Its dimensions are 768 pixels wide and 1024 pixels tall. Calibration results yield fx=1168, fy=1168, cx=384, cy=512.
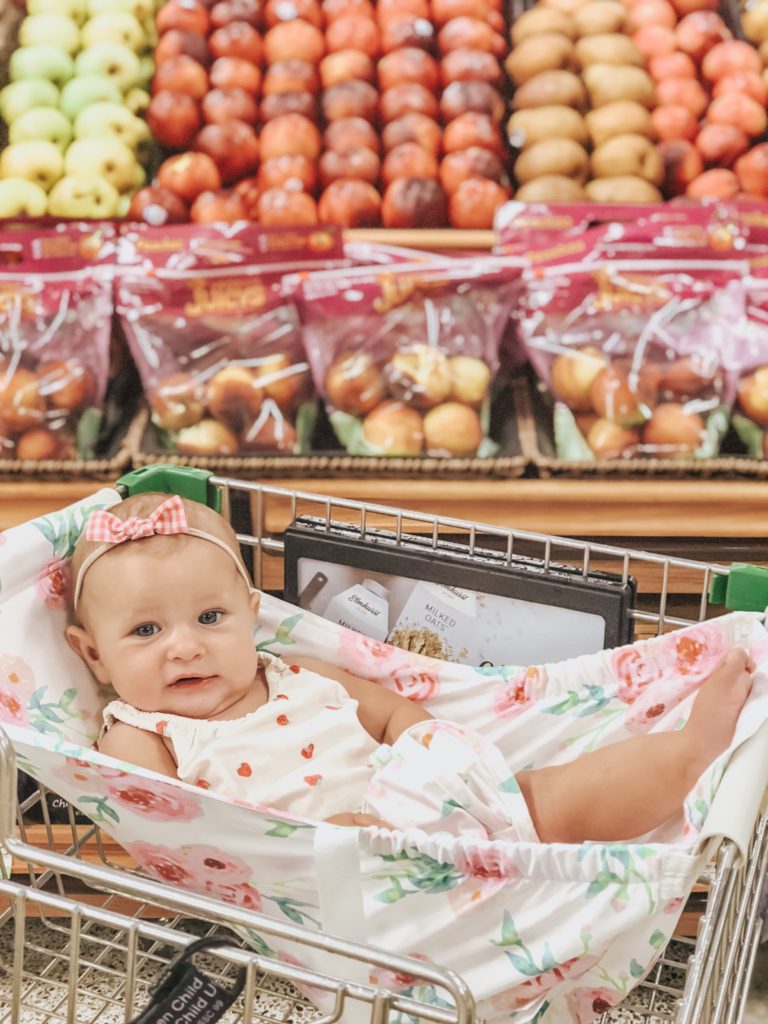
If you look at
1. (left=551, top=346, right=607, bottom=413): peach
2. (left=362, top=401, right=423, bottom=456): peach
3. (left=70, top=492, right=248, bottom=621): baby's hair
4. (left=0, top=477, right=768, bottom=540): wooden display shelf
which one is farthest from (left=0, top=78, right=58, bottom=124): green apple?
(left=70, top=492, right=248, bottom=621): baby's hair

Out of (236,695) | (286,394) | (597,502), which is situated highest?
(286,394)

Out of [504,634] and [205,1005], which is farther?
[504,634]

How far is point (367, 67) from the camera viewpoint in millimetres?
2449

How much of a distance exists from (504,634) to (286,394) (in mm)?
713

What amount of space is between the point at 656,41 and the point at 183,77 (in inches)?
39.5

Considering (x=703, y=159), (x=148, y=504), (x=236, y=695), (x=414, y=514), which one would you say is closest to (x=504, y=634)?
(x=414, y=514)

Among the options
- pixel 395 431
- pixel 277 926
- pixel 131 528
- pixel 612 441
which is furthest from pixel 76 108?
pixel 277 926

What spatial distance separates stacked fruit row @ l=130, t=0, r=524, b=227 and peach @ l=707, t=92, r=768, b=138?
443 mm

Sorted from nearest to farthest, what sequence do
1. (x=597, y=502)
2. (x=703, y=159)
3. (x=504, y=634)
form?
(x=504, y=634)
(x=597, y=502)
(x=703, y=159)

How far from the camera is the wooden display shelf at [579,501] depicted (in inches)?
72.1

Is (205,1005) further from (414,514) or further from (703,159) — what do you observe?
(703,159)

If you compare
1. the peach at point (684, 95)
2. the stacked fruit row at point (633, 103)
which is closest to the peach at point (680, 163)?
the stacked fruit row at point (633, 103)

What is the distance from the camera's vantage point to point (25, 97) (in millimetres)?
2410

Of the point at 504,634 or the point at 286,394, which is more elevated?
the point at 286,394
